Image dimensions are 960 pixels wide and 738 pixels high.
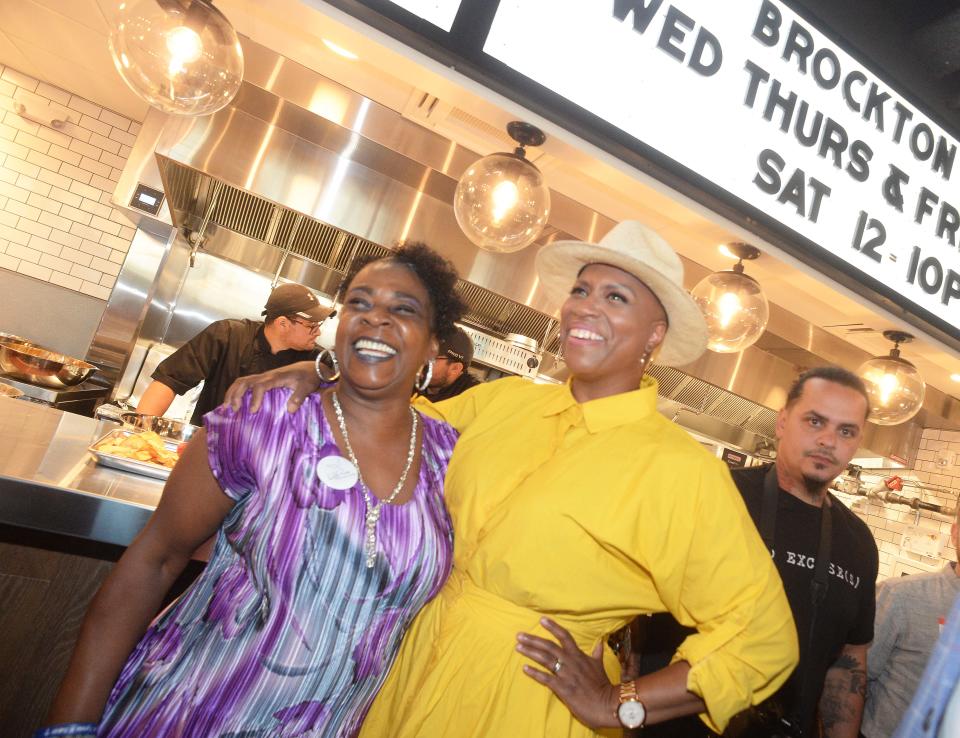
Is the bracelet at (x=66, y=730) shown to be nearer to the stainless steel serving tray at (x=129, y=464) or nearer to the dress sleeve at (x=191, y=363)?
the stainless steel serving tray at (x=129, y=464)

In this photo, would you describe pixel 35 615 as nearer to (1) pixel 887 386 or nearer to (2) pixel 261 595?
(2) pixel 261 595

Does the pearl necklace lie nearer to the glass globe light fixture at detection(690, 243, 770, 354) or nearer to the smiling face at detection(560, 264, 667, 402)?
the smiling face at detection(560, 264, 667, 402)

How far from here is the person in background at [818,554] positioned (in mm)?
2311

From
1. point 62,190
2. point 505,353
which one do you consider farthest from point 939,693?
point 62,190

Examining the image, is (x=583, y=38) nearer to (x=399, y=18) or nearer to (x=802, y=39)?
(x=399, y=18)

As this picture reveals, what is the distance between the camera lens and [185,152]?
4.14 metres

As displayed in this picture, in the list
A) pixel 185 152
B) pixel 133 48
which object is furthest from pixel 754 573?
pixel 185 152

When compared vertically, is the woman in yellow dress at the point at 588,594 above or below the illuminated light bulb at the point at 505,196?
below

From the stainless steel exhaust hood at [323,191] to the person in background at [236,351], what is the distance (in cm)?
83

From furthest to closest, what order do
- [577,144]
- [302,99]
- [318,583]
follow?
[302,99] → [577,144] → [318,583]

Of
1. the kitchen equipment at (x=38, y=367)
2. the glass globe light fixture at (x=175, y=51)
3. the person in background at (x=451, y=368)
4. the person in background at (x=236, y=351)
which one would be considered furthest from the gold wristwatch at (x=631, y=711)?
the kitchen equipment at (x=38, y=367)

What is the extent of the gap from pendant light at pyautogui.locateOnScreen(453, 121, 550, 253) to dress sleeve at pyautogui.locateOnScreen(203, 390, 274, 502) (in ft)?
4.42

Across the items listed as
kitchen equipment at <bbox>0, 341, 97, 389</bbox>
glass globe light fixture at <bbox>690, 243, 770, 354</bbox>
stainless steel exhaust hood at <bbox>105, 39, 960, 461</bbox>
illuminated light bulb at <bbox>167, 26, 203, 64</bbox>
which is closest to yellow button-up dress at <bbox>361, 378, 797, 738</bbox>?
glass globe light fixture at <bbox>690, 243, 770, 354</bbox>

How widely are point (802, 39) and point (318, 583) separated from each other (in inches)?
92.5
